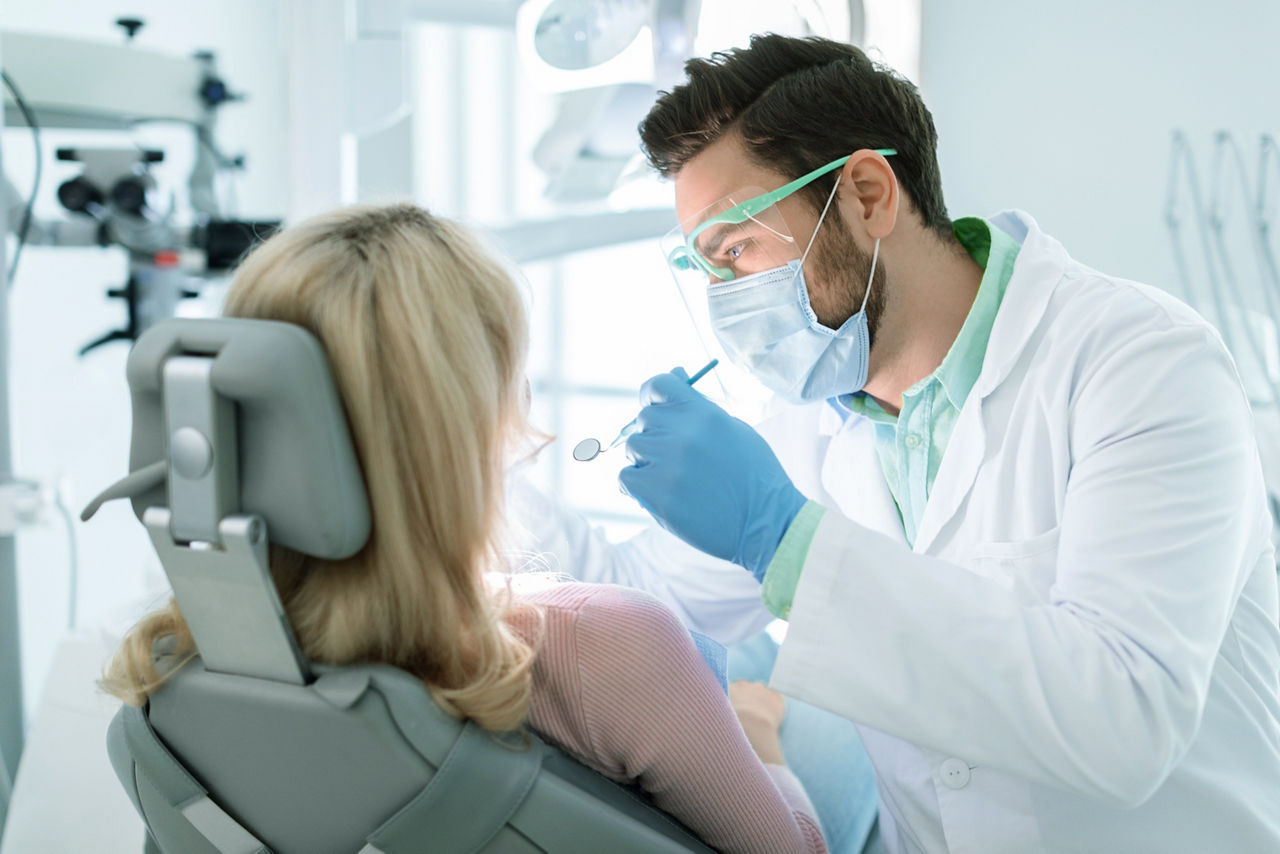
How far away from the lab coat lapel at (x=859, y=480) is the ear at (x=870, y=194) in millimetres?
337

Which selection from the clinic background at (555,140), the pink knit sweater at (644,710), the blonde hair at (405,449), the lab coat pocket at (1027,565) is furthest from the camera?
the clinic background at (555,140)

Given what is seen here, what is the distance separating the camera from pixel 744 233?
4.55ft

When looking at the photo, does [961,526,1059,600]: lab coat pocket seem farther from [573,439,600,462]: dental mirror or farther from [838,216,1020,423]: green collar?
[573,439,600,462]: dental mirror

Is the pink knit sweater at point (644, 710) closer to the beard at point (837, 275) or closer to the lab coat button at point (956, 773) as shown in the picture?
the lab coat button at point (956, 773)

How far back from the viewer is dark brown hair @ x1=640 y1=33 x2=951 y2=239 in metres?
1.40

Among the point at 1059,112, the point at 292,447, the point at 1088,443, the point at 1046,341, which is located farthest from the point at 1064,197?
the point at 292,447

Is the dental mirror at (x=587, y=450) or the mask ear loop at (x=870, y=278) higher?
the mask ear loop at (x=870, y=278)

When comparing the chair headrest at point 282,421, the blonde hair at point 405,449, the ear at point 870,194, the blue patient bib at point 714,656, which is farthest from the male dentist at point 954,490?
the chair headrest at point 282,421

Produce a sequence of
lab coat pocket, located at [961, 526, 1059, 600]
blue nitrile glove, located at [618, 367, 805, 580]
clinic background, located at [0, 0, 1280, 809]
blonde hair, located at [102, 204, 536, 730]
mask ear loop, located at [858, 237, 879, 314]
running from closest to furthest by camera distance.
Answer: blonde hair, located at [102, 204, 536, 730], blue nitrile glove, located at [618, 367, 805, 580], lab coat pocket, located at [961, 526, 1059, 600], mask ear loop, located at [858, 237, 879, 314], clinic background, located at [0, 0, 1280, 809]

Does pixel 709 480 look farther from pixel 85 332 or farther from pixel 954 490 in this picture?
pixel 85 332

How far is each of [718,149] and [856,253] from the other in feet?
0.82

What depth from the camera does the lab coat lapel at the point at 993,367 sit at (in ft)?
4.30

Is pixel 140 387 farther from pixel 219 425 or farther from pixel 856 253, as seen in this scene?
pixel 856 253

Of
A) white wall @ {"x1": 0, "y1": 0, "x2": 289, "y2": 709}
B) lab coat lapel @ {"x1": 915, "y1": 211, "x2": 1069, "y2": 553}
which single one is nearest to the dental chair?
lab coat lapel @ {"x1": 915, "y1": 211, "x2": 1069, "y2": 553}
